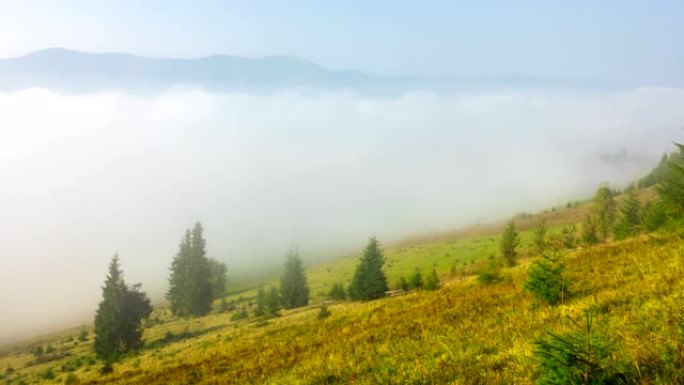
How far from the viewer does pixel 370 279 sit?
51.4m

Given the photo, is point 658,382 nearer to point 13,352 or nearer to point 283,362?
point 283,362

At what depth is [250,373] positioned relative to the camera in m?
16.5

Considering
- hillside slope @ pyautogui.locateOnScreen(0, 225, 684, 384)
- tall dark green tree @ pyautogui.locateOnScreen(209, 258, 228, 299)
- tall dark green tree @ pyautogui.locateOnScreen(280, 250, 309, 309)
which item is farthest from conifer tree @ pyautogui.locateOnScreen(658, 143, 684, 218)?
tall dark green tree @ pyautogui.locateOnScreen(209, 258, 228, 299)

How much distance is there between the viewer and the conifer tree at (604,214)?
6347 cm

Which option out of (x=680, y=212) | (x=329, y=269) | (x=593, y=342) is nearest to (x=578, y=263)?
(x=680, y=212)

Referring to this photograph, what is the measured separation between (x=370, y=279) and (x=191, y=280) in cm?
5359

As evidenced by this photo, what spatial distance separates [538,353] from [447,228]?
16167cm

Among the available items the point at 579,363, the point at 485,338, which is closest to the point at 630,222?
the point at 485,338

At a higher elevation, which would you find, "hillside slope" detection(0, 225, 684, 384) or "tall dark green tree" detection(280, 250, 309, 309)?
"hillside slope" detection(0, 225, 684, 384)

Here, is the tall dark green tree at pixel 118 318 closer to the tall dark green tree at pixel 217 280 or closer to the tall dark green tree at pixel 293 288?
the tall dark green tree at pixel 293 288

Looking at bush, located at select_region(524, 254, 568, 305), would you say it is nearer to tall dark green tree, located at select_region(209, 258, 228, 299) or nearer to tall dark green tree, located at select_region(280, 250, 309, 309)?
tall dark green tree, located at select_region(280, 250, 309, 309)

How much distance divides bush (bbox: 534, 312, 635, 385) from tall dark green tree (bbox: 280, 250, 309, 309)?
2759 inches

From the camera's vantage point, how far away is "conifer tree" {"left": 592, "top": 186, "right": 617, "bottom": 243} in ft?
208

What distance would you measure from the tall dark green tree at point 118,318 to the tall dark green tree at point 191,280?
2571 centimetres
